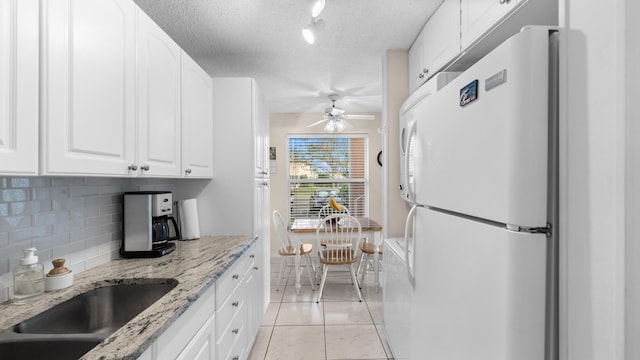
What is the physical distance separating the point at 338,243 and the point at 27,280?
261 centimetres

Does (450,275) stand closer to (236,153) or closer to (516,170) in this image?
(516,170)

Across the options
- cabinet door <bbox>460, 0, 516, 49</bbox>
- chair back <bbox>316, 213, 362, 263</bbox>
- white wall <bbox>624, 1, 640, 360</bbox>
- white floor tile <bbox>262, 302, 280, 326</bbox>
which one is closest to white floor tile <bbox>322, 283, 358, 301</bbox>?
chair back <bbox>316, 213, 362, 263</bbox>

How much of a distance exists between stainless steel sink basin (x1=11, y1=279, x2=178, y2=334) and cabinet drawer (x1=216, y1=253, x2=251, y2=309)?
0.24 m

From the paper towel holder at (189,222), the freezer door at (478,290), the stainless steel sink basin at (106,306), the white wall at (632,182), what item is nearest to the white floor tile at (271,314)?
the paper towel holder at (189,222)

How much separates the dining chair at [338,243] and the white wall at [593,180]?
247 cm

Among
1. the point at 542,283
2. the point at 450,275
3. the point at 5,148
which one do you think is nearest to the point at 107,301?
the point at 5,148

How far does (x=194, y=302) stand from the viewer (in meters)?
1.14

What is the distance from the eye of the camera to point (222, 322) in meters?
1.48

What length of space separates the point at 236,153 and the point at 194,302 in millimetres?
1333

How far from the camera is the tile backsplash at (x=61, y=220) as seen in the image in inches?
43.3

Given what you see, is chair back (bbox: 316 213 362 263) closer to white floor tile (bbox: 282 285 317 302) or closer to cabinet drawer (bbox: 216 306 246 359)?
white floor tile (bbox: 282 285 317 302)

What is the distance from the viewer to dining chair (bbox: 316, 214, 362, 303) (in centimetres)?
313

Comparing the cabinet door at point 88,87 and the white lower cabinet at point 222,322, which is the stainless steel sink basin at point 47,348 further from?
the cabinet door at point 88,87

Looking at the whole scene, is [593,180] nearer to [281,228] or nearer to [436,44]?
[436,44]
